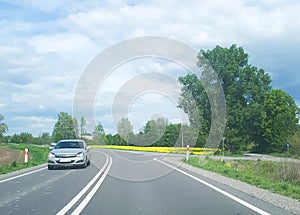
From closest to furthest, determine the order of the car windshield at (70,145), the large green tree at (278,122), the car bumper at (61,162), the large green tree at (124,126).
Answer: the car bumper at (61,162)
the car windshield at (70,145)
the large green tree at (124,126)
the large green tree at (278,122)

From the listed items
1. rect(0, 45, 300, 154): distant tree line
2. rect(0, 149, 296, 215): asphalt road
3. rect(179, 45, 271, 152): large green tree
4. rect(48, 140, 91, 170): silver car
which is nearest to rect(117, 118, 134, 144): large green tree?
rect(0, 45, 300, 154): distant tree line

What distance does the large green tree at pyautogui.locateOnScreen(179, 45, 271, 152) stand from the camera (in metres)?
56.8

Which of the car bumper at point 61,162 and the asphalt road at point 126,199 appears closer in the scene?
Result: the asphalt road at point 126,199

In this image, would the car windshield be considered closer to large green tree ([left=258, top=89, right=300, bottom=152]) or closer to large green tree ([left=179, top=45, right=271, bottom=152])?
large green tree ([left=179, top=45, right=271, bottom=152])

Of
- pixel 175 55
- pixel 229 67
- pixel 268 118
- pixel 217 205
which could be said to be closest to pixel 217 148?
pixel 229 67

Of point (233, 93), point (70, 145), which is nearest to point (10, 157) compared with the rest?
point (70, 145)

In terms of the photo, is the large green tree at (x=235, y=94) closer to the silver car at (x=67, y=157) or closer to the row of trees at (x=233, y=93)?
the row of trees at (x=233, y=93)

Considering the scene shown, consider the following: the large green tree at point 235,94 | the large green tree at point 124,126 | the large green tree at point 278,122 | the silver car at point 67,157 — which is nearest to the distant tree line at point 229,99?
the large green tree at point 235,94

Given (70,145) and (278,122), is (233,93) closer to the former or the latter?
(278,122)

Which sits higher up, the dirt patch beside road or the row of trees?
the row of trees

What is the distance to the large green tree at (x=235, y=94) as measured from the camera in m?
56.8

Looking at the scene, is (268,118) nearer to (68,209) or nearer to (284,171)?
(284,171)

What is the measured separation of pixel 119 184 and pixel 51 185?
2177 mm

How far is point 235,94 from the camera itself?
5731 cm
